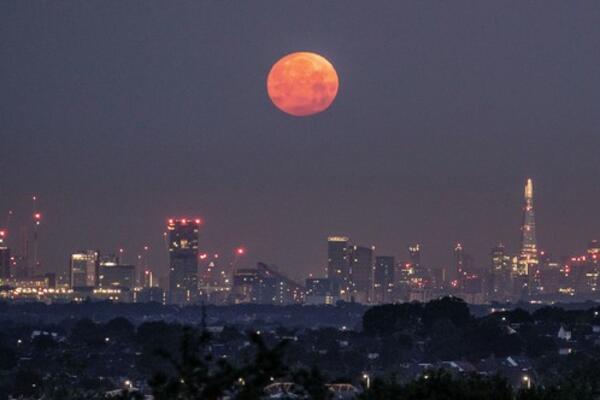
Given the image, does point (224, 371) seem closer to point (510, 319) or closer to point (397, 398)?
point (397, 398)

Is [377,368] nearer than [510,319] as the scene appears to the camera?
Yes

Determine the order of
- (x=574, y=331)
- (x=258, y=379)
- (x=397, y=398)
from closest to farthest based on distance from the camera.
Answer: (x=258, y=379)
(x=397, y=398)
(x=574, y=331)

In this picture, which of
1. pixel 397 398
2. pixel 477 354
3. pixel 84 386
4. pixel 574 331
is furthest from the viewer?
pixel 574 331

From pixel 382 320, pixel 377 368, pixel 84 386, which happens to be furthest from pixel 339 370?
pixel 382 320

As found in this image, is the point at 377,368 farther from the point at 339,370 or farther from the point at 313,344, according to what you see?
the point at 313,344

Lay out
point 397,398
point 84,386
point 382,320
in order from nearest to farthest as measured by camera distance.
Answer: point 397,398
point 84,386
point 382,320

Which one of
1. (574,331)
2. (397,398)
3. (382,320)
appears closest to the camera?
(397,398)

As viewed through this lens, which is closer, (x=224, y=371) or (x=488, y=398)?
(x=224, y=371)

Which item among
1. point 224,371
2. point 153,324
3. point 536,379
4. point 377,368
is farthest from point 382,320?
point 224,371

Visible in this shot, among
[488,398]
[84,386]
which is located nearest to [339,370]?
[84,386]
